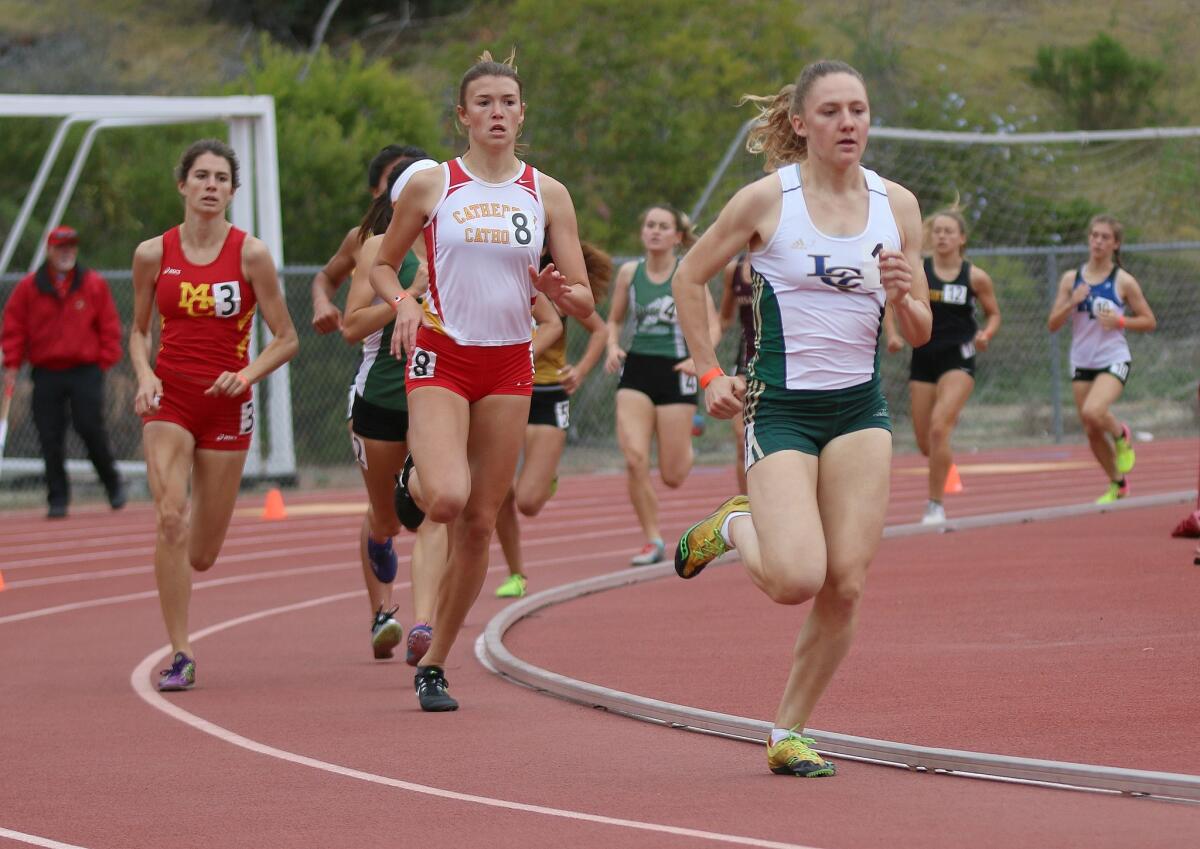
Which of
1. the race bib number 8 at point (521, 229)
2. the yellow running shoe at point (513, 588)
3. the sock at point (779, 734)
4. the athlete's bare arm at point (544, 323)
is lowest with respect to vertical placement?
the yellow running shoe at point (513, 588)

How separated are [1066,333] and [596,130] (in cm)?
1685

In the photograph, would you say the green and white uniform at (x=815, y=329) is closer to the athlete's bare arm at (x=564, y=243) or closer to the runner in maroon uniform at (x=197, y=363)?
the athlete's bare arm at (x=564, y=243)

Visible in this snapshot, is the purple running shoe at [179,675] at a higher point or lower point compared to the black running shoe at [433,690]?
lower

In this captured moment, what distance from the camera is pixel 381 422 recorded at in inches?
344

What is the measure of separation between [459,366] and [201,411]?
176 cm

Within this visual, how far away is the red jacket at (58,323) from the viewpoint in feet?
57.5

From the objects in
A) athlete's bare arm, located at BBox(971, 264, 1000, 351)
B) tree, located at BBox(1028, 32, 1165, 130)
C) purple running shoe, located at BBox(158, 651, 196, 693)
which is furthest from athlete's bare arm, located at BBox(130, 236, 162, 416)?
tree, located at BBox(1028, 32, 1165, 130)

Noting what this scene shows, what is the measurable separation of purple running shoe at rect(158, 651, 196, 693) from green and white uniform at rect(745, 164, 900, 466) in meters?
3.39

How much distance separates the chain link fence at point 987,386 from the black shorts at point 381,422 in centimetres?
1126

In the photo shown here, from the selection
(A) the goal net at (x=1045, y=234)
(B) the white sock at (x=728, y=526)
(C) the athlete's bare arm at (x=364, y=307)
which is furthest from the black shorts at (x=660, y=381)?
(A) the goal net at (x=1045, y=234)

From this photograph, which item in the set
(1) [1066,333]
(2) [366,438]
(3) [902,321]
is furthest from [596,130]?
(3) [902,321]

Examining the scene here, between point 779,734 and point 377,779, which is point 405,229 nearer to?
point 377,779

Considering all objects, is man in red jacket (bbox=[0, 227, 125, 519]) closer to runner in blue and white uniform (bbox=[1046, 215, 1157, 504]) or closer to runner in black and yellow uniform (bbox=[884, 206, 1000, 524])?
runner in black and yellow uniform (bbox=[884, 206, 1000, 524])

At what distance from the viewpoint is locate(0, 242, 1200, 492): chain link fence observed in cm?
2177
